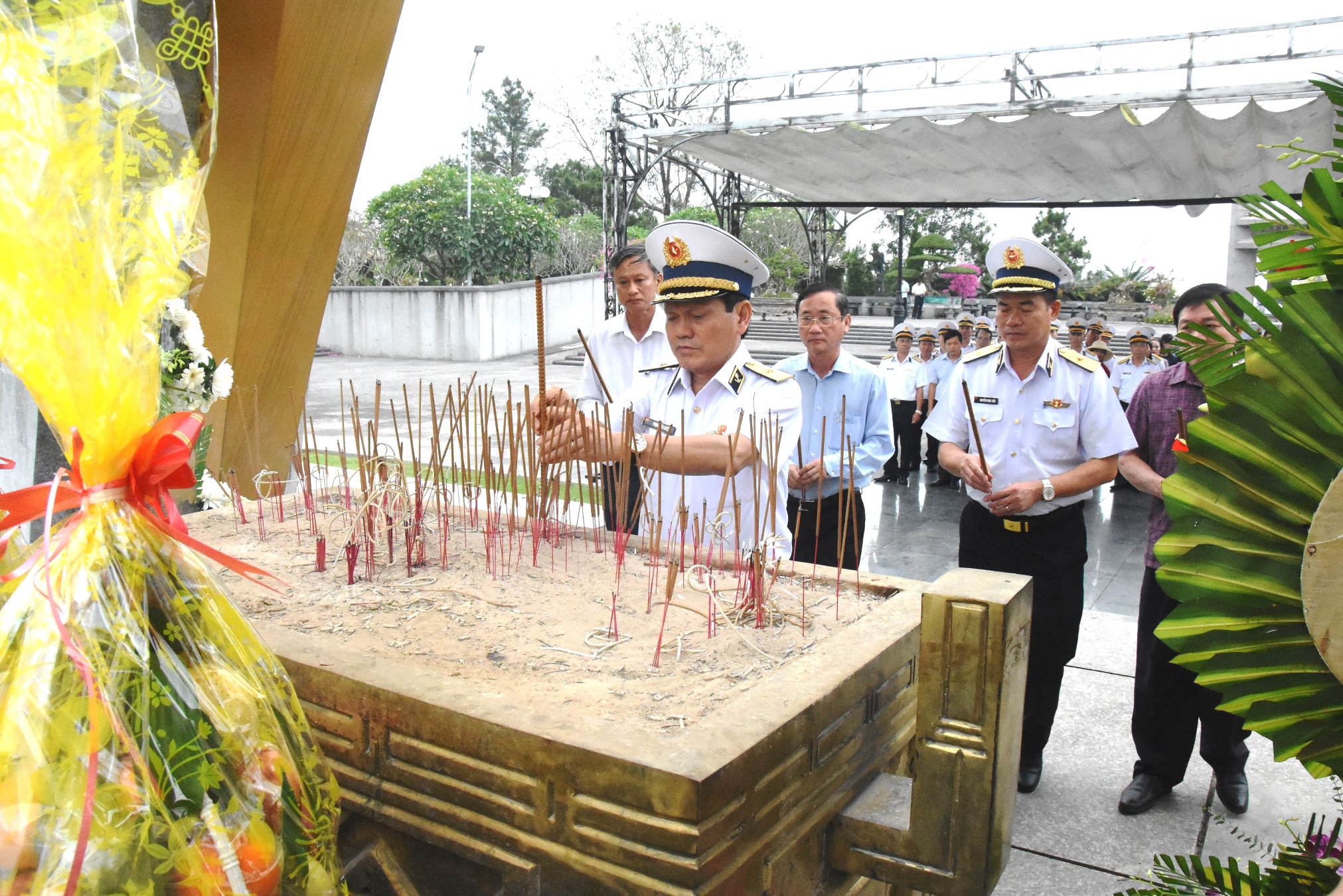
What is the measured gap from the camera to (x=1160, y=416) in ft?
9.37

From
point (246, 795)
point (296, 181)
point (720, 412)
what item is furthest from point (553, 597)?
point (296, 181)

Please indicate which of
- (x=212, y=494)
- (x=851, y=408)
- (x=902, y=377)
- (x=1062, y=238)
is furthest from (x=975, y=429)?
(x=1062, y=238)

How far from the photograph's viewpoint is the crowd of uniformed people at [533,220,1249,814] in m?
2.32

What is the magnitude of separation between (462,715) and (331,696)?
311mm

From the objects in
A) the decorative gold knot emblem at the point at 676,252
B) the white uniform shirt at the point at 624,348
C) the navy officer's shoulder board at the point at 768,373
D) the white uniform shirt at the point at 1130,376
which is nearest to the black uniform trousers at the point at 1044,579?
the navy officer's shoulder board at the point at 768,373

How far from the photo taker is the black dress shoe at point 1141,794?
2643 mm

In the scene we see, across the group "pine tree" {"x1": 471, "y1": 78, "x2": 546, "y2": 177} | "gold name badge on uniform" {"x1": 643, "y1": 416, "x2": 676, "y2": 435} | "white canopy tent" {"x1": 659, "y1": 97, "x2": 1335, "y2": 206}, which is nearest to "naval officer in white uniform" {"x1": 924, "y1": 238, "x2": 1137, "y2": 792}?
"gold name badge on uniform" {"x1": 643, "y1": 416, "x2": 676, "y2": 435}

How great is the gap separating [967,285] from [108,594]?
78.7 feet

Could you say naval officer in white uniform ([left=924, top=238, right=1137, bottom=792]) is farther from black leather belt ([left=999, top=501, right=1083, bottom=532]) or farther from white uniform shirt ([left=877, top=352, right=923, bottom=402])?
white uniform shirt ([left=877, top=352, right=923, bottom=402])

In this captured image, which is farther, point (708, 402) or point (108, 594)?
point (708, 402)

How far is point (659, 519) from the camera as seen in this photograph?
2.01 m

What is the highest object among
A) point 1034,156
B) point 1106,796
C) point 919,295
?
point 1034,156

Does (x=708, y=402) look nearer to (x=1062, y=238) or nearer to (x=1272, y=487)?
(x=1272, y=487)

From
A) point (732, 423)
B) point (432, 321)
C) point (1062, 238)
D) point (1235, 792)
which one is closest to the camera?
point (732, 423)
